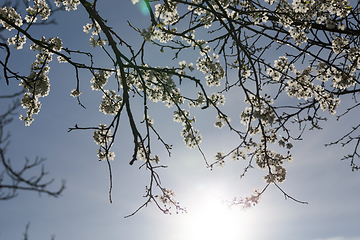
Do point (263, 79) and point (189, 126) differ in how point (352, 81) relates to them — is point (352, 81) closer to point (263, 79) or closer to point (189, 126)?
point (263, 79)

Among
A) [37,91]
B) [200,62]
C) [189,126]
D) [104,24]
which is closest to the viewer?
[104,24]

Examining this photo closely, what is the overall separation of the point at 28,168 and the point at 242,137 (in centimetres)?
494

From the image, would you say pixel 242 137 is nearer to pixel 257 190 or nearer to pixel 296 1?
pixel 257 190

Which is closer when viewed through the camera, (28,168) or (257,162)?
(28,168)

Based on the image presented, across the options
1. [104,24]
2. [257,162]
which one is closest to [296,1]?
[257,162]

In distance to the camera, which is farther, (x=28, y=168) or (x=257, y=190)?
(x=257, y=190)

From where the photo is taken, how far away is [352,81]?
19.1 feet

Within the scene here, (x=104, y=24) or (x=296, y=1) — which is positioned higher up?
(x=296, y=1)

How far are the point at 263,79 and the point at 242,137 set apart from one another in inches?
77.3

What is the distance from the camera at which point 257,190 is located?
666cm

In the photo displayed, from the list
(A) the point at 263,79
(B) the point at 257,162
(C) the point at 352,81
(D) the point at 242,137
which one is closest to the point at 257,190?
(B) the point at 257,162

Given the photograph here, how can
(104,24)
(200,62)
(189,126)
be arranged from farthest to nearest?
1. (200,62)
2. (189,126)
3. (104,24)

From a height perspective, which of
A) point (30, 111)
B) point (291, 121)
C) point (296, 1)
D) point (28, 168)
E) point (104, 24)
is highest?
point (296, 1)

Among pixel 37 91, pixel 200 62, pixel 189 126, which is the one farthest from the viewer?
pixel 200 62
